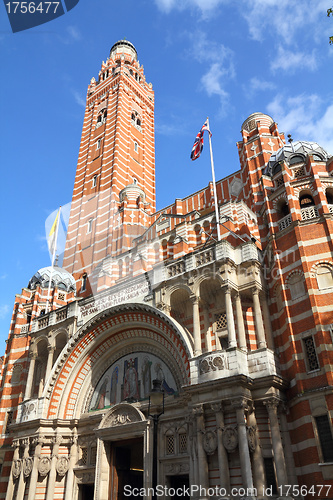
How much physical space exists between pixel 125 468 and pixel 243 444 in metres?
9.41

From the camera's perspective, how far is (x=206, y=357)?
1795 centimetres

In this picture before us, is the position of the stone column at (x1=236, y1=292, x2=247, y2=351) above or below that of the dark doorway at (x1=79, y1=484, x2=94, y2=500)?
above

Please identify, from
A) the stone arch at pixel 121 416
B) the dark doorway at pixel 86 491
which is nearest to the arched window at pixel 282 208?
the stone arch at pixel 121 416

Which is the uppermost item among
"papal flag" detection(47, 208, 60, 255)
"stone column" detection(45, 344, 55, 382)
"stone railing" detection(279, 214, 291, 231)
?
"papal flag" detection(47, 208, 60, 255)

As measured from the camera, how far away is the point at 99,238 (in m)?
38.7

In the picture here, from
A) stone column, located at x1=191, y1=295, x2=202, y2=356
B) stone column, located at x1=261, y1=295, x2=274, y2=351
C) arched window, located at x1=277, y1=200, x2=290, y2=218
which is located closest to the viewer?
stone column, located at x1=191, y1=295, x2=202, y2=356

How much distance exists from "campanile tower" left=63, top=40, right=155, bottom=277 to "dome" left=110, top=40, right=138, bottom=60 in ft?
1.16

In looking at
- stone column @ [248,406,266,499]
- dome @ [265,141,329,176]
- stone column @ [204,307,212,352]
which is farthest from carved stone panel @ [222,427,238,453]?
dome @ [265,141,329,176]

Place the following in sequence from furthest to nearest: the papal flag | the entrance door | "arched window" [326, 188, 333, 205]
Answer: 1. the papal flag
2. "arched window" [326, 188, 333, 205]
3. the entrance door

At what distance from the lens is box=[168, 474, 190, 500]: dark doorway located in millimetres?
18594

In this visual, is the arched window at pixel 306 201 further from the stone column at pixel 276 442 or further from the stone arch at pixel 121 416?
the stone arch at pixel 121 416

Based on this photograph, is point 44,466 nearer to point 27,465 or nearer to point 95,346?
point 27,465

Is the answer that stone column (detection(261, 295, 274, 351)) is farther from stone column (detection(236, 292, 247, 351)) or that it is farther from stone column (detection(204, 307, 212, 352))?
stone column (detection(204, 307, 212, 352))

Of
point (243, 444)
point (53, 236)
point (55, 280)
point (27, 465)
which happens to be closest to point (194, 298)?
point (243, 444)
